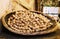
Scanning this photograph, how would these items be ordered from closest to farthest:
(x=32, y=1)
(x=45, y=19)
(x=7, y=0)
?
(x=45, y=19) → (x=7, y=0) → (x=32, y=1)

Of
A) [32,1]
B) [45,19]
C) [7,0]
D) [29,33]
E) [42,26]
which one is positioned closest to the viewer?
[29,33]

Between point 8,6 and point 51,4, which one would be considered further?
point 51,4

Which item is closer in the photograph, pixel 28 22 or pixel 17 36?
pixel 17 36

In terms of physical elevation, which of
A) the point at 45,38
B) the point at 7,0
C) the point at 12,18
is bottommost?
the point at 45,38

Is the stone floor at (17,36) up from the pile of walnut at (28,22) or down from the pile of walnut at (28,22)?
down

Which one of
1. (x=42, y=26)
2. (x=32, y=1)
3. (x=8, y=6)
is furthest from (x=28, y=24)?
(x=32, y=1)

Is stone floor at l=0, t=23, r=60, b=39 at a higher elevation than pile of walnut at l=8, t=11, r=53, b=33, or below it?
below

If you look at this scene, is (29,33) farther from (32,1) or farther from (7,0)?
(32,1)

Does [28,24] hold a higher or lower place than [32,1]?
lower
